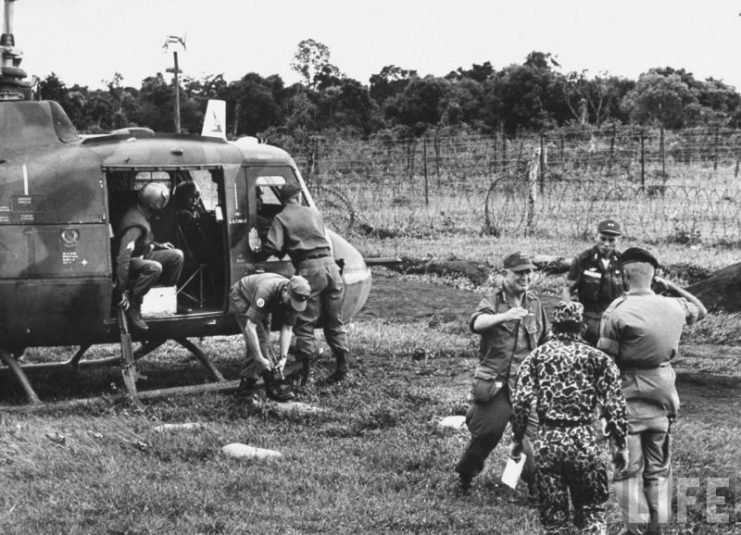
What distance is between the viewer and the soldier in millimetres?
6055

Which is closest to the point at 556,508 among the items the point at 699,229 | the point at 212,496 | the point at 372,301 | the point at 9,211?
the point at 212,496

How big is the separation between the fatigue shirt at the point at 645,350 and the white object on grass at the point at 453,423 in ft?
8.73

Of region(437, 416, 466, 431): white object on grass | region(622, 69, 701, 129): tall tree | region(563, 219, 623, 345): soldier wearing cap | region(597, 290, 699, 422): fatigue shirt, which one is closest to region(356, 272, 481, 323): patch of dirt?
region(563, 219, 623, 345): soldier wearing cap

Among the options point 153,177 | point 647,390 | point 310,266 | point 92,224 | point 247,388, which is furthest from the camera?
point 153,177

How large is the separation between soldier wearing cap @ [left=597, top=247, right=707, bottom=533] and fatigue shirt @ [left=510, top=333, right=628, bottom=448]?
25.6 inches

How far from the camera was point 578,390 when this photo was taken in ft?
20.1

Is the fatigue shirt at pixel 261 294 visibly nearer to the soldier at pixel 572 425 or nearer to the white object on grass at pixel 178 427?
the white object on grass at pixel 178 427

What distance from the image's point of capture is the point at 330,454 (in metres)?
8.55

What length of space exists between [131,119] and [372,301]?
1295 inches

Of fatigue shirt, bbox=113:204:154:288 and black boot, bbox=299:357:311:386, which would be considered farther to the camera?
black boot, bbox=299:357:311:386

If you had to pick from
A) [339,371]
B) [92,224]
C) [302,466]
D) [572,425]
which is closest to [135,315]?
[92,224]

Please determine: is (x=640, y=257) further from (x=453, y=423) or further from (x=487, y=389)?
(x=453, y=423)

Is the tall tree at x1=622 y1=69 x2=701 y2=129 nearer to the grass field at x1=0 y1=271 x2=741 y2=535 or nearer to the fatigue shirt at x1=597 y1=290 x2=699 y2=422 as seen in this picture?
the grass field at x1=0 y1=271 x2=741 y2=535

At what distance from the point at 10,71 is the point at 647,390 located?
752 centimetres
